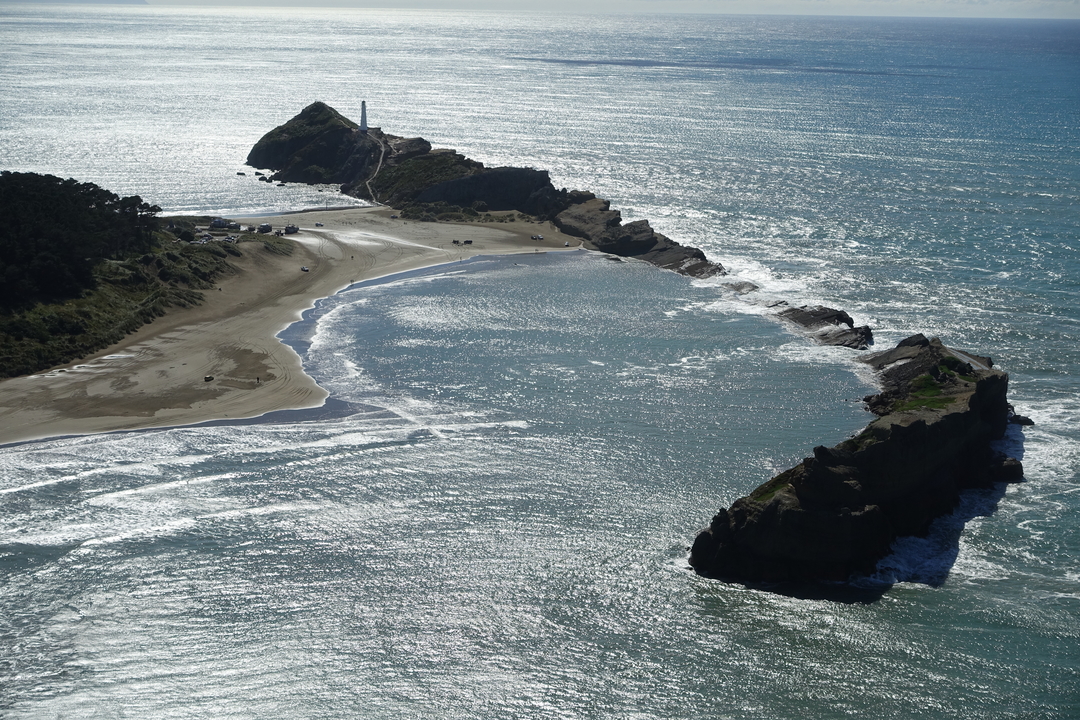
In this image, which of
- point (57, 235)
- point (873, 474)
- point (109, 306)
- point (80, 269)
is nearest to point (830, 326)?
point (873, 474)

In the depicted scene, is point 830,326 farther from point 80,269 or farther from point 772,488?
point 80,269

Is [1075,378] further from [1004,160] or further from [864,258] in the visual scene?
[1004,160]

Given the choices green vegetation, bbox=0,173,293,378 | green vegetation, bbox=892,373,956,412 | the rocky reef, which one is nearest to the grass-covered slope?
green vegetation, bbox=0,173,293,378

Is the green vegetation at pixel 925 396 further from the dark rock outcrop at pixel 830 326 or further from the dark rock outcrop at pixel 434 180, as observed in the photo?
the dark rock outcrop at pixel 434 180

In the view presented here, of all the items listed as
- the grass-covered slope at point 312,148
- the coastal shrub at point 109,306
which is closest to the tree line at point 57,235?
the coastal shrub at point 109,306

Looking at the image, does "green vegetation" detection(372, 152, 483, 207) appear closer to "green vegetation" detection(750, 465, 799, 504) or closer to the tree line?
the tree line

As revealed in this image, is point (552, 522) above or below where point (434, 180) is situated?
below

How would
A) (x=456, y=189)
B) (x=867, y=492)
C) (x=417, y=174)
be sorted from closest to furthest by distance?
1. (x=867, y=492)
2. (x=456, y=189)
3. (x=417, y=174)
